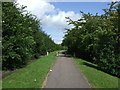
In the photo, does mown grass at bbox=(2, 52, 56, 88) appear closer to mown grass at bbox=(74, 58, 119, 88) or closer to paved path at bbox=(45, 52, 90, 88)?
paved path at bbox=(45, 52, 90, 88)

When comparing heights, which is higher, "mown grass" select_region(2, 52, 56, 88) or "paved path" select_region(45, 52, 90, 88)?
"mown grass" select_region(2, 52, 56, 88)

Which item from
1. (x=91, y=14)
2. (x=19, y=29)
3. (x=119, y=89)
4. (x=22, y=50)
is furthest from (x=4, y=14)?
(x=91, y=14)

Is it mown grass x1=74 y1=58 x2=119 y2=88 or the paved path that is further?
mown grass x1=74 y1=58 x2=119 y2=88

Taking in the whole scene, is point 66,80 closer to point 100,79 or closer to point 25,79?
point 100,79

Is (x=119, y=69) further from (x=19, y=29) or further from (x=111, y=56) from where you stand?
(x=19, y=29)

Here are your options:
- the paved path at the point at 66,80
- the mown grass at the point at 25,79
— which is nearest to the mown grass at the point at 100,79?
the paved path at the point at 66,80

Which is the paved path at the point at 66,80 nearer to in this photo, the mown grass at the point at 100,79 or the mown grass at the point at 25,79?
the mown grass at the point at 100,79

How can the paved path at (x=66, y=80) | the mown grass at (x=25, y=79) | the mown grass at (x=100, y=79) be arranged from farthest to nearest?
the mown grass at (x=100, y=79), the paved path at (x=66, y=80), the mown grass at (x=25, y=79)

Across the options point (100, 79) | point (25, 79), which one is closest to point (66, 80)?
point (100, 79)

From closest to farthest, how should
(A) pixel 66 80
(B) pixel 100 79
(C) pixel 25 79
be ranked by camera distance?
(C) pixel 25 79 < (A) pixel 66 80 < (B) pixel 100 79

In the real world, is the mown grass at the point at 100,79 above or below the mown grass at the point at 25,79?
below

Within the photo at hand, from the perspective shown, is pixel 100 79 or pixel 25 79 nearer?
pixel 25 79

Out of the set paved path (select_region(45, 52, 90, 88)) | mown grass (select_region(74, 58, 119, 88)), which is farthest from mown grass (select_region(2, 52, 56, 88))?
mown grass (select_region(74, 58, 119, 88))

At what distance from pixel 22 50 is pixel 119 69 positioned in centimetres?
897
